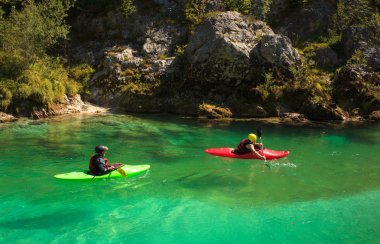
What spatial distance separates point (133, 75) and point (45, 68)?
567 cm

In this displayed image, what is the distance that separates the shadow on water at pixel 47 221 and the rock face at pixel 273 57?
16.2m

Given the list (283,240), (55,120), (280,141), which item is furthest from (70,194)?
(55,120)

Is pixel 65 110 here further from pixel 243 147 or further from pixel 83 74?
pixel 243 147

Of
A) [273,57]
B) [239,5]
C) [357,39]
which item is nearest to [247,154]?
[273,57]

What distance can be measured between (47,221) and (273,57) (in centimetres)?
1736

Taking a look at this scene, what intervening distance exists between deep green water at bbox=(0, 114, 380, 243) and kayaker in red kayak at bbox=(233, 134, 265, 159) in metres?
0.49

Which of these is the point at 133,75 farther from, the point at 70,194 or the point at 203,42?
the point at 70,194

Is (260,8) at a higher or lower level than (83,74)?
higher

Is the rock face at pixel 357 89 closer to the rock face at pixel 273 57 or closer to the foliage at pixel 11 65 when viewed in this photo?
the rock face at pixel 273 57

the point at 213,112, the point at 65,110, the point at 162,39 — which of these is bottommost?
the point at 65,110

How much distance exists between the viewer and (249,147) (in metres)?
12.3

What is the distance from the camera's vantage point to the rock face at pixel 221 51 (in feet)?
72.2

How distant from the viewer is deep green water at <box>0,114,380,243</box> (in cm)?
784

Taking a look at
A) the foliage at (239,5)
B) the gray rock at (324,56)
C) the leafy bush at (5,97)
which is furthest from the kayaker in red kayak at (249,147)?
the foliage at (239,5)
